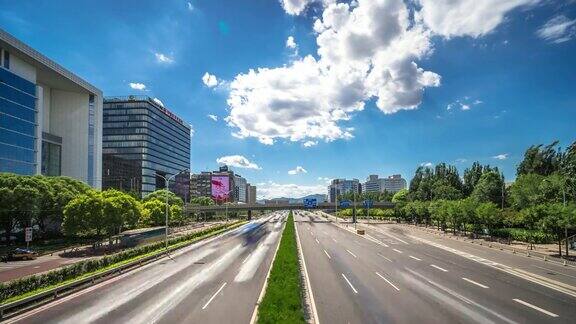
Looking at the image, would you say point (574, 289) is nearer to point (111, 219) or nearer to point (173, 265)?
point (173, 265)

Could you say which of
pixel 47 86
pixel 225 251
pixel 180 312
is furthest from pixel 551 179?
pixel 47 86

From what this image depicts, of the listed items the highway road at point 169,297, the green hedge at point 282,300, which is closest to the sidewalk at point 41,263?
the highway road at point 169,297

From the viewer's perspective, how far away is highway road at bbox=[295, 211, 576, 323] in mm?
22656

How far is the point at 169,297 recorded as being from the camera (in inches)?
1075

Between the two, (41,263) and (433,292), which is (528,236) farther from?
(41,263)

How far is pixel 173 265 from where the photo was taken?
43.2 metres

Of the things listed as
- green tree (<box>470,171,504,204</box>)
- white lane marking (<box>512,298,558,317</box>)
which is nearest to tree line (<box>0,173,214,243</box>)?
white lane marking (<box>512,298,558,317</box>)

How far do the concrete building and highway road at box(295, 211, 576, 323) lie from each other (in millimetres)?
86705

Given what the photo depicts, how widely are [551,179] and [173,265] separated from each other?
70843mm

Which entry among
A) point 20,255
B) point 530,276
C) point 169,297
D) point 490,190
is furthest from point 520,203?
point 20,255

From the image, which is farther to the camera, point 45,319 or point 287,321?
point 45,319

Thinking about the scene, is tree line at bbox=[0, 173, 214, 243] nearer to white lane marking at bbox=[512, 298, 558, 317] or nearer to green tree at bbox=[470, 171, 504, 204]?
white lane marking at bbox=[512, 298, 558, 317]

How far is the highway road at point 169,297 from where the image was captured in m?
22.4

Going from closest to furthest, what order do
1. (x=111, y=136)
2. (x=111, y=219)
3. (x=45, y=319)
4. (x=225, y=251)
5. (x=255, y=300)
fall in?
(x=45, y=319) < (x=255, y=300) < (x=225, y=251) < (x=111, y=219) < (x=111, y=136)
